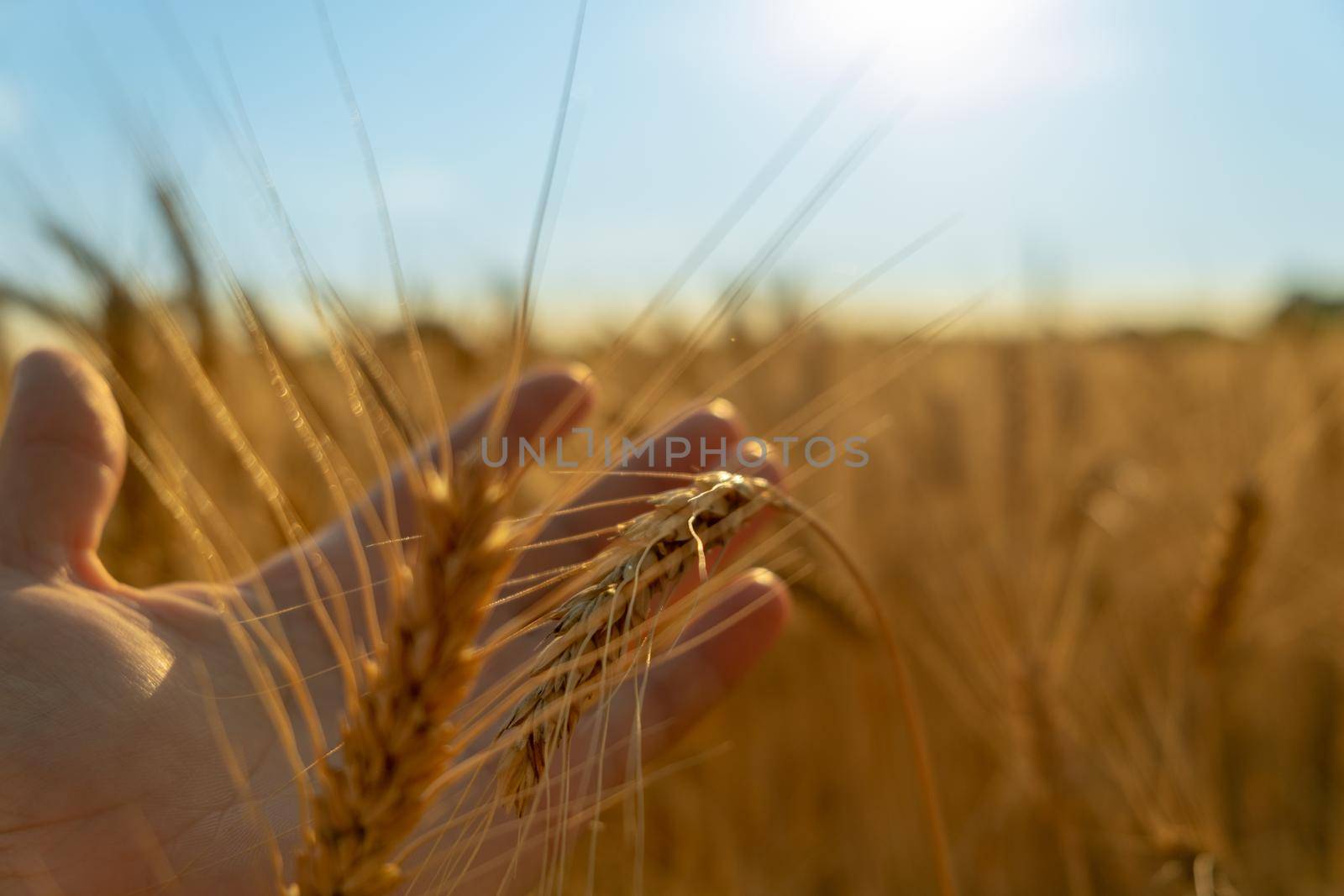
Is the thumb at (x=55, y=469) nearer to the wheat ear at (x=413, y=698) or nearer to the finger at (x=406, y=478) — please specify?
the finger at (x=406, y=478)

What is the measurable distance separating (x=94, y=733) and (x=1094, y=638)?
2.77 m

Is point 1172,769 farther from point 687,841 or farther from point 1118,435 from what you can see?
point 1118,435

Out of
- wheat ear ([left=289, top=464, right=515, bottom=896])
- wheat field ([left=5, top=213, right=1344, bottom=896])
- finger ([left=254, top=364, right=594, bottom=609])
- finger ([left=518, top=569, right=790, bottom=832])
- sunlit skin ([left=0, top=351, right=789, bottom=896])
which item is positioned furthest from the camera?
wheat field ([left=5, top=213, right=1344, bottom=896])

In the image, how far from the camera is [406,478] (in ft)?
5.57

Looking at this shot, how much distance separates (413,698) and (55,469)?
98 cm

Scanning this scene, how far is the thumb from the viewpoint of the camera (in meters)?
1.35

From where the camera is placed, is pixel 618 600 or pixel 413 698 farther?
pixel 618 600

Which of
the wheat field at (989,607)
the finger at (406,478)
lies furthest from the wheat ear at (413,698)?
the finger at (406,478)

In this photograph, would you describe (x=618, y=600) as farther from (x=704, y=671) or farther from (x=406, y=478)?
(x=406, y=478)

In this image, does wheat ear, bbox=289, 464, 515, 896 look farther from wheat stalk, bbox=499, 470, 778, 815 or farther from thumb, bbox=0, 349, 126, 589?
thumb, bbox=0, 349, 126, 589

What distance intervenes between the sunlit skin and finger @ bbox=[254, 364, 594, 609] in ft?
0.14

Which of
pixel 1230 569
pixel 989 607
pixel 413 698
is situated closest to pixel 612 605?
pixel 413 698

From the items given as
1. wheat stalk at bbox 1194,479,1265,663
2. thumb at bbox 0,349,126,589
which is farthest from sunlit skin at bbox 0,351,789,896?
wheat stalk at bbox 1194,479,1265,663
